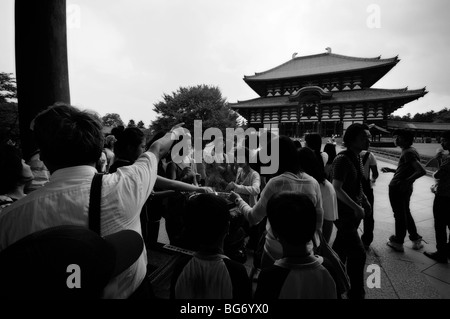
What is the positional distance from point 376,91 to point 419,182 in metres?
14.8

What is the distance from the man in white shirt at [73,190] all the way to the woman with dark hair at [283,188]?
0.87 m


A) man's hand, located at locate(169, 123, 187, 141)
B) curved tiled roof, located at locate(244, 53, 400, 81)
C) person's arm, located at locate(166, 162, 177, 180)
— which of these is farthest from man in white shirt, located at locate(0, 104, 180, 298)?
curved tiled roof, located at locate(244, 53, 400, 81)

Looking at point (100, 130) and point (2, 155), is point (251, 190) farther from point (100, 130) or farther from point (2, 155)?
point (2, 155)

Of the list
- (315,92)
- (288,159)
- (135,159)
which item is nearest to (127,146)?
(135,159)

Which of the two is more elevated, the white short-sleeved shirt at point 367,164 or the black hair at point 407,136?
the black hair at point 407,136

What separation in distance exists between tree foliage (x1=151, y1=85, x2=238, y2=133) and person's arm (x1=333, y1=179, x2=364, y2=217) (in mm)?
25897

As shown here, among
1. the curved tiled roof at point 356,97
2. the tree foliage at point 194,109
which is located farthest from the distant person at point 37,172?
the tree foliage at point 194,109

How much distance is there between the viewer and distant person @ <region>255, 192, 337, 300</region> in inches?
40.1

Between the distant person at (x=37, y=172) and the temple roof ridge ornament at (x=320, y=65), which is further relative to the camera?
the temple roof ridge ornament at (x=320, y=65)

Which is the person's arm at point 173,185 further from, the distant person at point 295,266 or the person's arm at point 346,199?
the person's arm at point 346,199

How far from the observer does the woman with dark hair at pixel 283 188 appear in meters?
1.51

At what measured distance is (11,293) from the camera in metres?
0.60

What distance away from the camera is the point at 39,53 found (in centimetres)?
189

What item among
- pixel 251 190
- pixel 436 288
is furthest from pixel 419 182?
pixel 251 190
